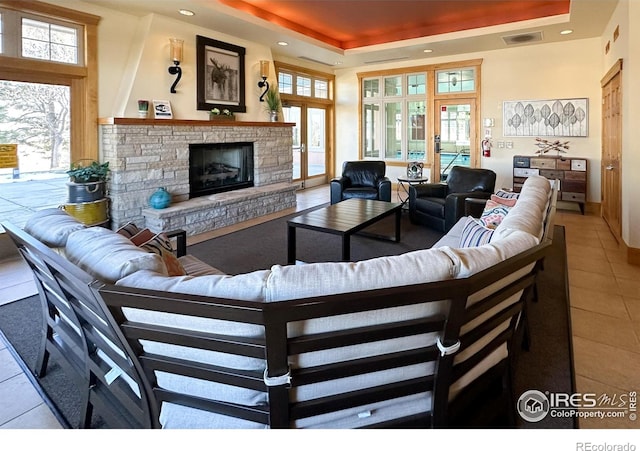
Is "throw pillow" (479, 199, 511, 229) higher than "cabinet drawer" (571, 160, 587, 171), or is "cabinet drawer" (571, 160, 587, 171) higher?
"cabinet drawer" (571, 160, 587, 171)

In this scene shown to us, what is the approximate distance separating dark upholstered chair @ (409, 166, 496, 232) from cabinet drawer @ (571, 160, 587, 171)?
2.11 metres

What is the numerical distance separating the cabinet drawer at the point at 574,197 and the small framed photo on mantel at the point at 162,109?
6.11 meters

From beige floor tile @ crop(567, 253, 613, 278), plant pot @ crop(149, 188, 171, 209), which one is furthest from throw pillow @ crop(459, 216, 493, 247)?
plant pot @ crop(149, 188, 171, 209)

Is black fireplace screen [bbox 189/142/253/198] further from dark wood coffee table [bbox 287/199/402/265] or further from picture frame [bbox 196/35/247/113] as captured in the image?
dark wood coffee table [bbox 287/199/402/265]

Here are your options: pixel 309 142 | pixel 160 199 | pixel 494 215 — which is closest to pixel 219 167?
pixel 160 199

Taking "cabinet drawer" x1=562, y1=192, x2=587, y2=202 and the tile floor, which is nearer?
the tile floor

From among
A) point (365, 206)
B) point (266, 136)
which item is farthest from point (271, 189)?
point (365, 206)

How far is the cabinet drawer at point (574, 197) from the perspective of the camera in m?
6.52

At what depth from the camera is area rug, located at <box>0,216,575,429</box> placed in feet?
7.00

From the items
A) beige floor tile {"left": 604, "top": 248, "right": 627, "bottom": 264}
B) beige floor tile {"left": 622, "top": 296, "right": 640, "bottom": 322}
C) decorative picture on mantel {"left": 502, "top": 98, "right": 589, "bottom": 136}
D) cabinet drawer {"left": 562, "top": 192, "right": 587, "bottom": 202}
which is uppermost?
decorative picture on mantel {"left": 502, "top": 98, "right": 589, "bottom": 136}

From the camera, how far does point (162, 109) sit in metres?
5.32

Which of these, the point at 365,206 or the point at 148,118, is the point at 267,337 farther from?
the point at 148,118

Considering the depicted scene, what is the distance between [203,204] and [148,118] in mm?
1234

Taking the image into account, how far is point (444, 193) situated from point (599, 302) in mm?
2650
